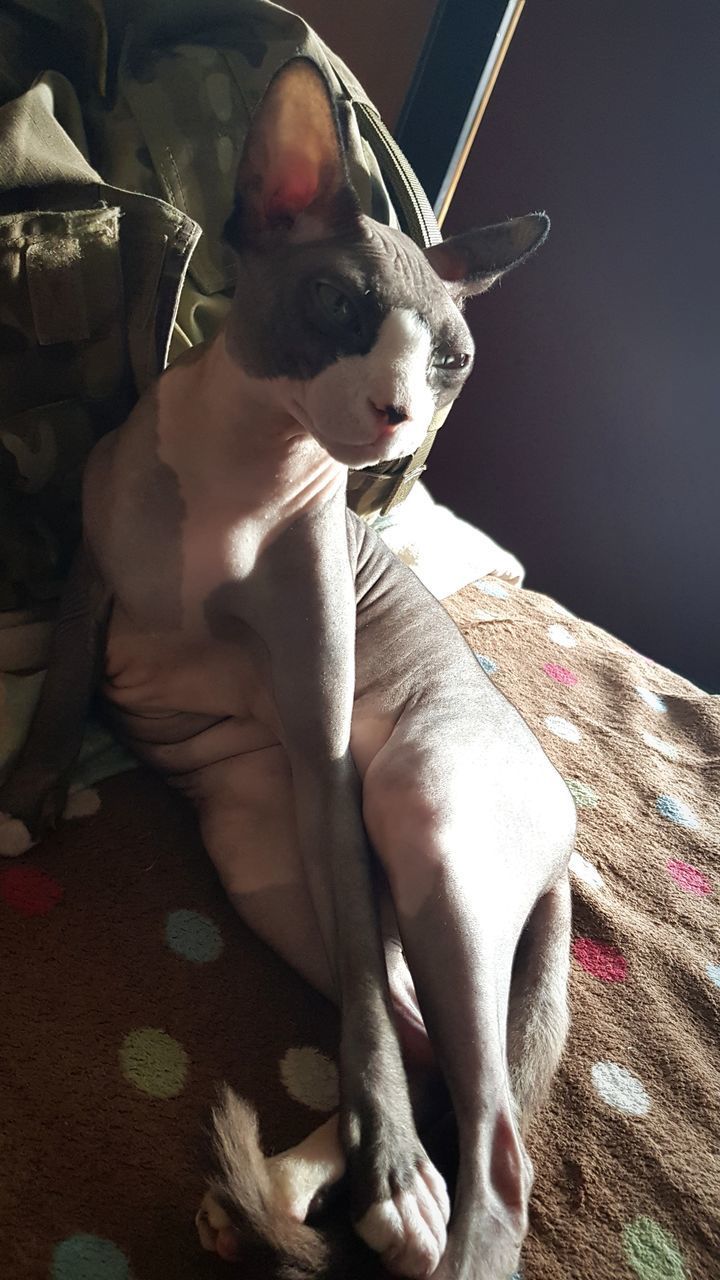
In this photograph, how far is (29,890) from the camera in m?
0.89

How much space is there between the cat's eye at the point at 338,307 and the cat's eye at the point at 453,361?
0.10 meters

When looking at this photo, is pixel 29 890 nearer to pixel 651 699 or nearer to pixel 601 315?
pixel 651 699

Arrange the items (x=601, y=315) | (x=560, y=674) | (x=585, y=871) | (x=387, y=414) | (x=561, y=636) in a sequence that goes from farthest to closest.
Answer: (x=601, y=315), (x=561, y=636), (x=560, y=674), (x=585, y=871), (x=387, y=414)

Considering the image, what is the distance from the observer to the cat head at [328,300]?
2.57ft

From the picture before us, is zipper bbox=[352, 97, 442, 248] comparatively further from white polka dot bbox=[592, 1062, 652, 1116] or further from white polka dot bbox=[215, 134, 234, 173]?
white polka dot bbox=[592, 1062, 652, 1116]

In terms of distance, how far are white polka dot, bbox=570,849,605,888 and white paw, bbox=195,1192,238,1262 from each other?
2.14 ft

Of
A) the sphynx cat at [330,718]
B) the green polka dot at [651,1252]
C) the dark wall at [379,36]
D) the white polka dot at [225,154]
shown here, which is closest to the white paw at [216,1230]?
the sphynx cat at [330,718]

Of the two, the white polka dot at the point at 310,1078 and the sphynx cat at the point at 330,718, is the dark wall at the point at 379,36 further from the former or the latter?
the white polka dot at the point at 310,1078

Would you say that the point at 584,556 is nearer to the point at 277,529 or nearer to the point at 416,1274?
the point at 277,529

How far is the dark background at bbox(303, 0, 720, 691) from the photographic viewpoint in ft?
7.42

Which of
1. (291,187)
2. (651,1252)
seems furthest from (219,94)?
(651,1252)

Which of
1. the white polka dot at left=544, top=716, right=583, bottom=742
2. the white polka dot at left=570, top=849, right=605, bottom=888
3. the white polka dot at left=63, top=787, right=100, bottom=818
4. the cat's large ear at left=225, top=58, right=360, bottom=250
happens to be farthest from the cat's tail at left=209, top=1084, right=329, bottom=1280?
the white polka dot at left=544, top=716, right=583, bottom=742

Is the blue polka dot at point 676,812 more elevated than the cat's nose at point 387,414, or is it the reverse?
the cat's nose at point 387,414

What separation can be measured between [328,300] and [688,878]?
92 cm
